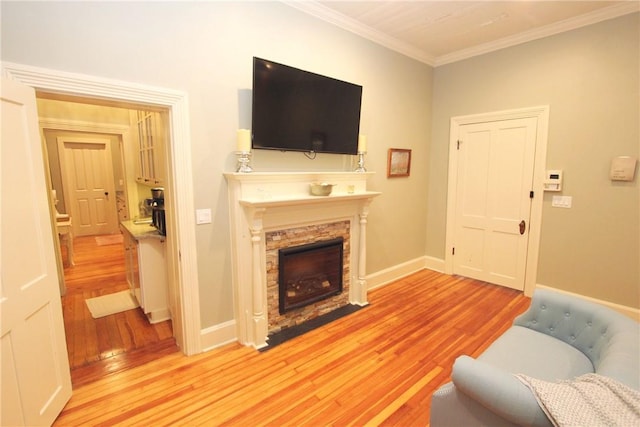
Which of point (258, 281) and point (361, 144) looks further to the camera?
point (361, 144)

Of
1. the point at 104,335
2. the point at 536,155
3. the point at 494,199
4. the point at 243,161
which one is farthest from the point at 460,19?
the point at 104,335

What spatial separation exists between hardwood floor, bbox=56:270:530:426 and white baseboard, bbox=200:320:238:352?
0.07m

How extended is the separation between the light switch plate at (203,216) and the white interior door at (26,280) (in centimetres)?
90

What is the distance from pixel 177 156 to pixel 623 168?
4143mm

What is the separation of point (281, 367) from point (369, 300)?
1512mm

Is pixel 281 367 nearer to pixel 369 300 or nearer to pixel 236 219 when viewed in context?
pixel 236 219

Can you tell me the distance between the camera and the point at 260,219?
2570mm

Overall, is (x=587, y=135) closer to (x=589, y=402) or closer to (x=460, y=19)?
(x=460, y=19)

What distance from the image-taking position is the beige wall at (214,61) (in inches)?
71.8

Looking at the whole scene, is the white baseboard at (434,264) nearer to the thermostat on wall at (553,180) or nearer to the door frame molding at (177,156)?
the thermostat on wall at (553,180)

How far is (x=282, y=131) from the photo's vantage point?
271 centimetres

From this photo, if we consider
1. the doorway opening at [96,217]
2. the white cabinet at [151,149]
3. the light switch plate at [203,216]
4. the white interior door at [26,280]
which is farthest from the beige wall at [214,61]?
the white cabinet at [151,149]

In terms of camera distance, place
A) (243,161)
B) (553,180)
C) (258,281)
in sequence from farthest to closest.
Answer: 1. (553,180)
2. (258,281)
3. (243,161)

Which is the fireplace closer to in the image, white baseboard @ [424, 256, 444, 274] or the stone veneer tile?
the stone veneer tile
